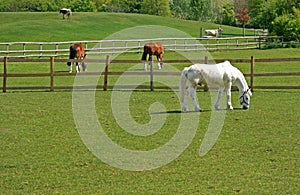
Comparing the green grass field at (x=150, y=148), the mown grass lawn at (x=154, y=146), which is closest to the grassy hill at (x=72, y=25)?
the green grass field at (x=150, y=148)

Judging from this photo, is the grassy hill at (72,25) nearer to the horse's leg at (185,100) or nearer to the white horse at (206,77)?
the horse's leg at (185,100)

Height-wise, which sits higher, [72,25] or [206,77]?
[206,77]

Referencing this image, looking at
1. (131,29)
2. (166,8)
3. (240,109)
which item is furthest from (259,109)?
(166,8)

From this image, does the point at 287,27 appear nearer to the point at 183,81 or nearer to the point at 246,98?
the point at 246,98

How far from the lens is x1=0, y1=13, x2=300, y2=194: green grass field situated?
317 inches

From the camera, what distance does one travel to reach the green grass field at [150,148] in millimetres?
8055

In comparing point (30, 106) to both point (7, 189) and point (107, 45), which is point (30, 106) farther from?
point (107, 45)

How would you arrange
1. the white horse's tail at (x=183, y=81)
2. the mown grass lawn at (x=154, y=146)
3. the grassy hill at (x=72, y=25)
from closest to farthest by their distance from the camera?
the mown grass lawn at (x=154, y=146), the white horse's tail at (x=183, y=81), the grassy hill at (x=72, y=25)

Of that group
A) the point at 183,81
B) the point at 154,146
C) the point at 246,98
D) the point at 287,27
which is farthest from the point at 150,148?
the point at 287,27

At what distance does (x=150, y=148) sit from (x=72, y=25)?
216 ft

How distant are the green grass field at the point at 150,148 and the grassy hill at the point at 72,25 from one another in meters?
47.4

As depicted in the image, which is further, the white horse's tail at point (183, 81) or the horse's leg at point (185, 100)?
the horse's leg at point (185, 100)

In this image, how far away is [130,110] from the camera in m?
15.6

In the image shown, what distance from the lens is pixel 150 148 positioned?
10.6m
